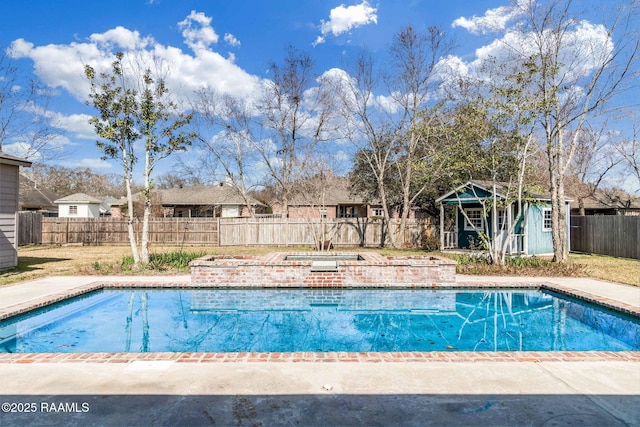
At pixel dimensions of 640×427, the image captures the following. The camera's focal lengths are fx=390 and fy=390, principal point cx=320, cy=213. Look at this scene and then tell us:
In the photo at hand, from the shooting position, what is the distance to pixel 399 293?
29.7 feet

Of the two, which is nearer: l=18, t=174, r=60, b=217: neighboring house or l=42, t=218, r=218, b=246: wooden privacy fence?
l=42, t=218, r=218, b=246: wooden privacy fence

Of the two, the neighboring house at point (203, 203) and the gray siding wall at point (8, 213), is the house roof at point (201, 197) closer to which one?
the neighboring house at point (203, 203)

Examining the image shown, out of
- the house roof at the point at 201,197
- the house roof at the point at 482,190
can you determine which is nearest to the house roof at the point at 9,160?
the house roof at the point at 482,190

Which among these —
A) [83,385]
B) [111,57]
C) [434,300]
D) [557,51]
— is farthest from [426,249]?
[83,385]

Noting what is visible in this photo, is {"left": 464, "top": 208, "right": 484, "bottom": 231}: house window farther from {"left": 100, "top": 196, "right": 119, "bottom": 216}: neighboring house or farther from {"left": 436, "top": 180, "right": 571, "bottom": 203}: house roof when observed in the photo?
{"left": 100, "top": 196, "right": 119, "bottom": 216}: neighboring house

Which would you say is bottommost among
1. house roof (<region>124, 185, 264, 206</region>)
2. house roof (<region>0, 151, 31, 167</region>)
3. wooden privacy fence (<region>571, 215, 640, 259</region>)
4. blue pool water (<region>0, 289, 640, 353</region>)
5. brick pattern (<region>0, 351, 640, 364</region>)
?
blue pool water (<region>0, 289, 640, 353</region>)

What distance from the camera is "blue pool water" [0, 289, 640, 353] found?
18.2 ft

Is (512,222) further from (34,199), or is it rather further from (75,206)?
(34,199)

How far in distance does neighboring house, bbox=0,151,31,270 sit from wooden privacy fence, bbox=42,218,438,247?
9909 millimetres

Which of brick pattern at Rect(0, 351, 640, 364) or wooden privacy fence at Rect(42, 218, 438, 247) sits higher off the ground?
wooden privacy fence at Rect(42, 218, 438, 247)

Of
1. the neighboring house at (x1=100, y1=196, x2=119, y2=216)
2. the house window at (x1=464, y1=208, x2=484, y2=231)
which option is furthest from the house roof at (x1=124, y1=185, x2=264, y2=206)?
the house window at (x1=464, y1=208, x2=484, y2=231)

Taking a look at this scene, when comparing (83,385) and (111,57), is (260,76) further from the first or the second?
(83,385)

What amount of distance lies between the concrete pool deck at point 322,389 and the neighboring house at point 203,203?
2946 cm

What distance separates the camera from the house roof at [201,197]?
33.5 metres
